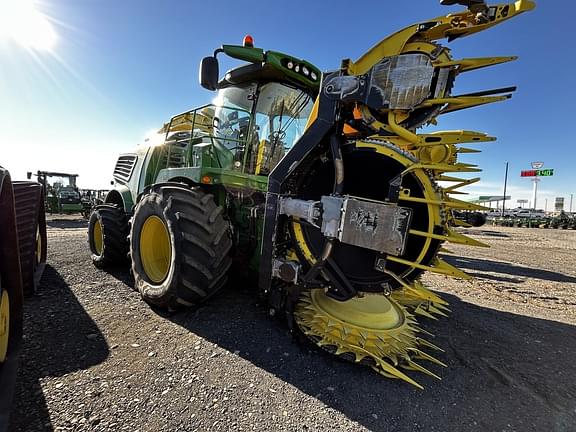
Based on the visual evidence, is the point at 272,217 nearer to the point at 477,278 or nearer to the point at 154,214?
the point at 154,214

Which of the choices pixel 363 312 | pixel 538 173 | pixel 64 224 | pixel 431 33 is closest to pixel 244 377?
pixel 363 312

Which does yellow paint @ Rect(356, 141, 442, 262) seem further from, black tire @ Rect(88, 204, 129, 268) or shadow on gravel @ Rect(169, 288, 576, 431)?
black tire @ Rect(88, 204, 129, 268)

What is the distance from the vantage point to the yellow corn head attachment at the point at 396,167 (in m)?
2.01

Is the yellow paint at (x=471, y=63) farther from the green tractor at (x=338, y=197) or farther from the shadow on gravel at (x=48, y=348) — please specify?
the shadow on gravel at (x=48, y=348)

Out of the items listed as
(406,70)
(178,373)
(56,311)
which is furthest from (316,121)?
(56,311)

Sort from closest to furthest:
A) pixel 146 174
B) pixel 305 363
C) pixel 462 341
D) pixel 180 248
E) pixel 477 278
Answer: pixel 305 363
pixel 180 248
pixel 462 341
pixel 146 174
pixel 477 278

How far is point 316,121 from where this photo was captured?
2.35 meters

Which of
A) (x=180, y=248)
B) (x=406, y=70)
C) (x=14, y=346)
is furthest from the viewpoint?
(x=180, y=248)

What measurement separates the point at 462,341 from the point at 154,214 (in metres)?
3.30

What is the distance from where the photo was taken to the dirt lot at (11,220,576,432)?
178cm

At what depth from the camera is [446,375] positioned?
2332 mm

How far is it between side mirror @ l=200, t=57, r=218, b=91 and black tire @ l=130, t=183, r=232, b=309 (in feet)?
3.59

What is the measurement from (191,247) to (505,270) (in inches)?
294

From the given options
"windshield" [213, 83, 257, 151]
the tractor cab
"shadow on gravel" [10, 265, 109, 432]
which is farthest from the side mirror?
"shadow on gravel" [10, 265, 109, 432]
